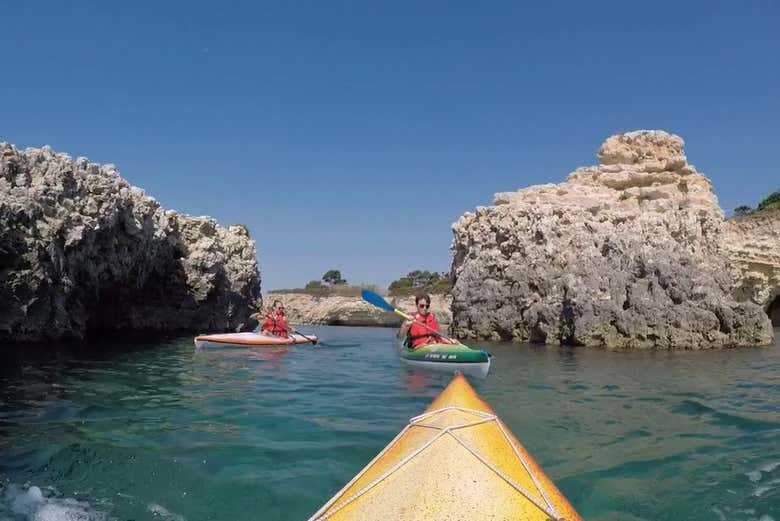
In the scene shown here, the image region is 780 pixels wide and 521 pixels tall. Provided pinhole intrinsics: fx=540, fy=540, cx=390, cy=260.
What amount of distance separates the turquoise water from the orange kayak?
1.26 meters

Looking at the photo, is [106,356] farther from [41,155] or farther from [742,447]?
[742,447]

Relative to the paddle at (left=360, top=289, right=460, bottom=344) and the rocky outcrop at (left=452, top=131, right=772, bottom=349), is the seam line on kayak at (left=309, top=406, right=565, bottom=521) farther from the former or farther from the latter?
the rocky outcrop at (left=452, top=131, right=772, bottom=349)

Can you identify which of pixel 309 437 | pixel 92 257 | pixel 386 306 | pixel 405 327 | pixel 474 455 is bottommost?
pixel 309 437

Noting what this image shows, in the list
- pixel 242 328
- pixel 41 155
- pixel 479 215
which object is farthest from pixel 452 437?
pixel 242 328

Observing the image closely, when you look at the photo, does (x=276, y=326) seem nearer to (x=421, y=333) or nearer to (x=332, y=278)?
(x=421, y=333)

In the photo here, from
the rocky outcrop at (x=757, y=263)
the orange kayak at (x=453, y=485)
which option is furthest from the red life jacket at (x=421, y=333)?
the rocky outcrop at (x=757, y=263)

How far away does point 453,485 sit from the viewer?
3.03 m

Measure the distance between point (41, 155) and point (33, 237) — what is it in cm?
302

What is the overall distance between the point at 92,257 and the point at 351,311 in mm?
36068

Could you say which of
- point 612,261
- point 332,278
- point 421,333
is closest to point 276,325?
point 421,333

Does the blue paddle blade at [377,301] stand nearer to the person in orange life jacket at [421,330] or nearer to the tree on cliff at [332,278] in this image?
the person in orange life jacket at [421,330]

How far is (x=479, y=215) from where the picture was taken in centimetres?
3033

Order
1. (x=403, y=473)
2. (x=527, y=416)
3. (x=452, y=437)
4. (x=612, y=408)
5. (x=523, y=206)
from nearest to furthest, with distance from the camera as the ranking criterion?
(x=403, y=473) → (x=452, y=437) → (x=527, y=416) → (x=612, y=408) → (x=523, y=206)

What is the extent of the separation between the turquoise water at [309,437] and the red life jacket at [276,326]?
6.51 metres
